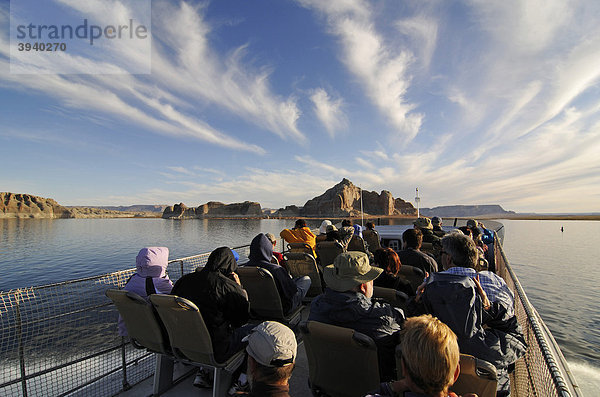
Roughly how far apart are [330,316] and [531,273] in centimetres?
1981

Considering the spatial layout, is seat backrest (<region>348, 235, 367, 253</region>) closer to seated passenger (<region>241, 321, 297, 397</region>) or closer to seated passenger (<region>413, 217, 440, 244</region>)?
seated passenger (<region>413, 217, 440, 244</region>)

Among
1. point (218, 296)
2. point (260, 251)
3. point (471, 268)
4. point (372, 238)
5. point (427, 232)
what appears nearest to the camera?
point (471, 268)

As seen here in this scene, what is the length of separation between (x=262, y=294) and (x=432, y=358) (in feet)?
7.97

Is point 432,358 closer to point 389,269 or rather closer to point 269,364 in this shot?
point 269,364

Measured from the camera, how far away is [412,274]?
3.51 meters

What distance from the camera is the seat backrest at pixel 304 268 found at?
4.53m

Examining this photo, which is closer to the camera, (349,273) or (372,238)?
(349,273)

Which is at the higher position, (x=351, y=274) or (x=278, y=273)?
(x=351, y=274)

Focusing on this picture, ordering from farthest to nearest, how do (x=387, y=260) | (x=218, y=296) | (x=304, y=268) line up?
1. (x=304, y=268)
2. (x=387, y=260)
3. (x=218, y=296)

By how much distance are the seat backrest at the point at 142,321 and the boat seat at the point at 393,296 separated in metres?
2.02

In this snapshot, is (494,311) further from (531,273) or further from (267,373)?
(531,273)

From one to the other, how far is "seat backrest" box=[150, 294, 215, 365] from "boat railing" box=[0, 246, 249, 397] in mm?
1144

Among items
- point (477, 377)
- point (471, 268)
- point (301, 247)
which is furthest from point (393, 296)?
point (301, 247)

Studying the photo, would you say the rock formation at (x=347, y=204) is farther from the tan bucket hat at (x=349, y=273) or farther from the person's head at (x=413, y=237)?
the tan bucket hat at (x=349, y=273)
